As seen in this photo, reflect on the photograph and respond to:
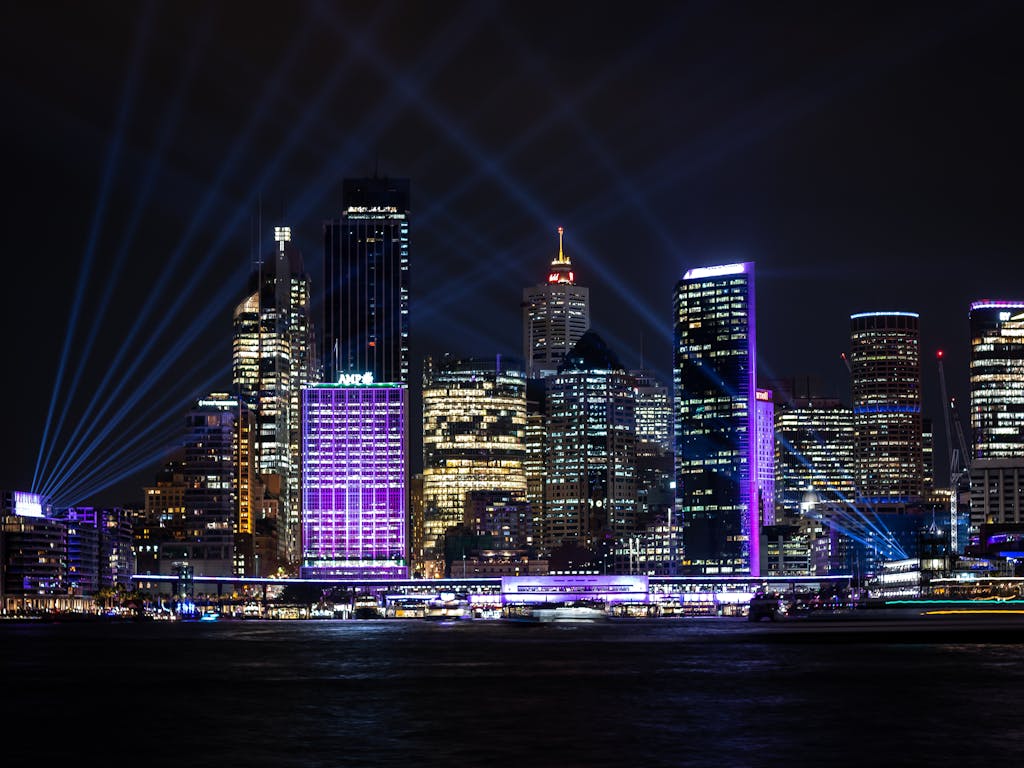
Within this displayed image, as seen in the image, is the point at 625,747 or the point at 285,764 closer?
the point at 285,764

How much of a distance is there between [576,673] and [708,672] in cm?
812

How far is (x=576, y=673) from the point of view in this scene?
101m

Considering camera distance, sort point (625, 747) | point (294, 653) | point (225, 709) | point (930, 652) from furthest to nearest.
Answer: point (294, 653) → point (930, 652) → point (225, 709) → point (625, 747)

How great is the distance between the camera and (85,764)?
183 ft

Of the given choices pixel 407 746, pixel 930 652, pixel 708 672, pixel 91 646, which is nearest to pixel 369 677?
pixel 708 672

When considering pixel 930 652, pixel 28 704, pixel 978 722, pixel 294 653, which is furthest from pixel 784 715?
pixel 294 653

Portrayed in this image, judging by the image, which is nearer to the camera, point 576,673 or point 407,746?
point 407,746

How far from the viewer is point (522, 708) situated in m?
75.0

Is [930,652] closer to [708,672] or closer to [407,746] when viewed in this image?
[708,672]

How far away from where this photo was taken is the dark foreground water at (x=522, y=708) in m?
57.9

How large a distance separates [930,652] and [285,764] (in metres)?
83.7

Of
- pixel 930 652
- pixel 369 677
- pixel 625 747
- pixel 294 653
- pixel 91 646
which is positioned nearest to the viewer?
pixel 625 747

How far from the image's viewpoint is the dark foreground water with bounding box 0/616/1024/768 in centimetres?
5788

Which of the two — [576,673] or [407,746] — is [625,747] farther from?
[576,673]
